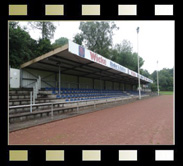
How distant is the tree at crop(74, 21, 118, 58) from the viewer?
3203 cm

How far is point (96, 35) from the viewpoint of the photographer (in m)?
32.1

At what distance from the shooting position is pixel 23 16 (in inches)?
71.1

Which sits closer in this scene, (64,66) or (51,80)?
(64,66)

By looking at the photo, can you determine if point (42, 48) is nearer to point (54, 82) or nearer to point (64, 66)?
point (54, 82)

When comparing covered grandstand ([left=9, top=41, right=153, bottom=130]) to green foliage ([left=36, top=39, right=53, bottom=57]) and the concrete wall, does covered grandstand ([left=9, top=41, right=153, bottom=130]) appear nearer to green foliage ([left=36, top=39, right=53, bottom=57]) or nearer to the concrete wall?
the concrete wall

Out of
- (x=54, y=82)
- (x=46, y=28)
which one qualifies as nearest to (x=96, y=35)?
(x=46, y=28)

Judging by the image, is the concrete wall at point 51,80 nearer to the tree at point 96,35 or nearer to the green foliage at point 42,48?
the green foliage at point 42,48

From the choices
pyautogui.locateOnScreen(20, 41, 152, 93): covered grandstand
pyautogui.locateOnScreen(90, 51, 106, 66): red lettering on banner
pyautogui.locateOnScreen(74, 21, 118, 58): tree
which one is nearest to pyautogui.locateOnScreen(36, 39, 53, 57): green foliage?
pyautogui.locateOnScreen(20, 41, 152, 93): covered grandstand

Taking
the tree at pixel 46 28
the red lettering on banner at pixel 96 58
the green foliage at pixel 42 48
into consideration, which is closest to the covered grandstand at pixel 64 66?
the red lettering on banner at pixel 96 58

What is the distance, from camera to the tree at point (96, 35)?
3203cm
